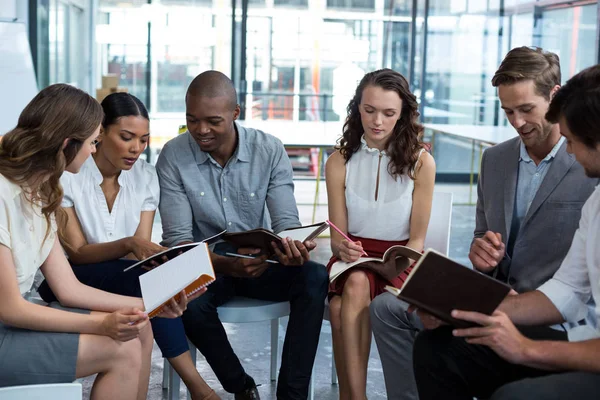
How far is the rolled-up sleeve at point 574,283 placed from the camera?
77.2 inches

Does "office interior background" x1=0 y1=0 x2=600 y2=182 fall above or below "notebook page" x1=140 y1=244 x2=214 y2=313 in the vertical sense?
above

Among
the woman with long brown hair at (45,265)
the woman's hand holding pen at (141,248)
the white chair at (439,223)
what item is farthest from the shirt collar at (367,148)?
the woman with long brown hair at (45,265)

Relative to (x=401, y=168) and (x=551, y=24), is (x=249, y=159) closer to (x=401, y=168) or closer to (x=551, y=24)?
(x=401, y=168)

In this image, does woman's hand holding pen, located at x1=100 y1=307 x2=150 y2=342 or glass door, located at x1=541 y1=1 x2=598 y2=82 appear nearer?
woman's hand holding pen, located at x1=100 y1=307 x2=150 y2=342

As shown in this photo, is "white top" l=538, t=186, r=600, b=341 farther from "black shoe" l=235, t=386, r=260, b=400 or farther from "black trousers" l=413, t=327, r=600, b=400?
"black shoe" l=235, t=386, r=260, b=400

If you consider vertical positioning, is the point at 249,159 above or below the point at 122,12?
below

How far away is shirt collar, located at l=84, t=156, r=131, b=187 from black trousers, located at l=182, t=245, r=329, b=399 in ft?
1.58

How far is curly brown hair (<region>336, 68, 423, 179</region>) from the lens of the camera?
9.09ft

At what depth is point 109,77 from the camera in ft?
24.8

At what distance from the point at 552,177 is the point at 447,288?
779 millimetres

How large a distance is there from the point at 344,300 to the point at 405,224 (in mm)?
427

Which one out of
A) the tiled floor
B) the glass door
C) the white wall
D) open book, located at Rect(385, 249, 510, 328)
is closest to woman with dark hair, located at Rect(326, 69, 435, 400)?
the tiled floor

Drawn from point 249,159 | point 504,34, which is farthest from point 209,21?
point 249,159

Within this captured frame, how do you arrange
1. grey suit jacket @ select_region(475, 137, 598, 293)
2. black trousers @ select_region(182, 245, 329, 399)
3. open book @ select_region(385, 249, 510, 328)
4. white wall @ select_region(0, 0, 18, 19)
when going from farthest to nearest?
white wall @ select_region(0, 0, 18, 19), black trousers @ select_region(182, 245, 329, 399), grey suit jacket @ select_region(475, 137, 598, 293), open book @ select_region(385, 249, 510, 328)
